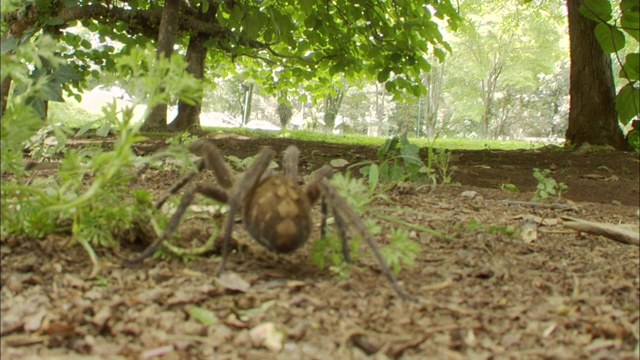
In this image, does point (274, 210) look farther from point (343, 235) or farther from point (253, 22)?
point (253, 22)

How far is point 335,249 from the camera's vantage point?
2.05 m

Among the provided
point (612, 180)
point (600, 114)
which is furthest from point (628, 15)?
point (600, 114)

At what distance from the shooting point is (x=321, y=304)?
1729 mm

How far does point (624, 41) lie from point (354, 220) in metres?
2.65

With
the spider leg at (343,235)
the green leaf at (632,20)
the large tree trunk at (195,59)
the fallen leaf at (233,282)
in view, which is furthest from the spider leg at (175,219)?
the large tree trunk at (195,59)

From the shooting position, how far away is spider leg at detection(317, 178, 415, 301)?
1.85 metres

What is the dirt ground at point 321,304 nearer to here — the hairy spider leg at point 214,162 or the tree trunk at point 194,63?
the hairy spider leg at point 214,162

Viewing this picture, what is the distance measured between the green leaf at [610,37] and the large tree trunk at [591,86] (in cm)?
386

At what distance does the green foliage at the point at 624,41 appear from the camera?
316cm

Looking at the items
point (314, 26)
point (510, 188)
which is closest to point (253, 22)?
point (314, 26)

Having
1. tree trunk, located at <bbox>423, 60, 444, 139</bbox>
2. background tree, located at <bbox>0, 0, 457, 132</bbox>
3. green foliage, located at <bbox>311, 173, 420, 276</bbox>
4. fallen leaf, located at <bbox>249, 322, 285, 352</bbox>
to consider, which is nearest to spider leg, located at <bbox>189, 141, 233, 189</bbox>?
green foliage, located at <bbox>311, 173, 420, 276</bbox>

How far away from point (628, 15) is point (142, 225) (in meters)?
3.10

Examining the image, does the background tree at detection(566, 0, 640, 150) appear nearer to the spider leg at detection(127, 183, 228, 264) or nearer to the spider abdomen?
the spider abdomen

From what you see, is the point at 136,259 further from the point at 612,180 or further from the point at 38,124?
the point at 612,180
